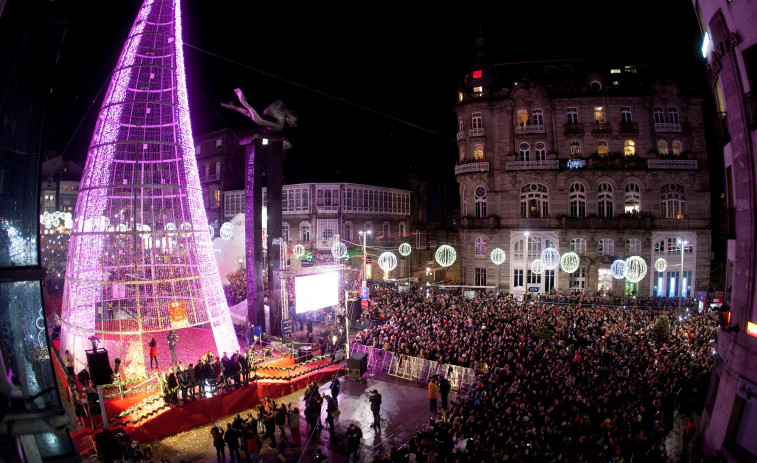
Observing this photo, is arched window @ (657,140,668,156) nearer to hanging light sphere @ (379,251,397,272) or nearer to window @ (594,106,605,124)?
window @ (594,106,605,124)

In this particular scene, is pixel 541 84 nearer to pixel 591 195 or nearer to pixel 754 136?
pixel 591 195

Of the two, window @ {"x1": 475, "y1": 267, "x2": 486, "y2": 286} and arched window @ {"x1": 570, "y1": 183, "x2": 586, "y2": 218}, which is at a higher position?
arched window @ {"x1": 570, "y1": 183, "x2": 586, "y2": 218}

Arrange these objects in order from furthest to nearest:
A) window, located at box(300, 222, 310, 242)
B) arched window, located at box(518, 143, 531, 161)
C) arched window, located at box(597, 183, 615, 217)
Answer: window, located at box(300, 222, 310, 242) → arched window, located at box(518, 143, 531, 161) → arched window, located at box(597, 183, 615, 217)

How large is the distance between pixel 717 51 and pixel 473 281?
2948cm

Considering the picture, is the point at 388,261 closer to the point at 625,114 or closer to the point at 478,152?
the point at 478,152

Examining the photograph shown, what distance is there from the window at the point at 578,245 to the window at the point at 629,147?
8.91 meters

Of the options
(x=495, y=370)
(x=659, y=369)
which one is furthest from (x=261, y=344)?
(x=659, y=369)

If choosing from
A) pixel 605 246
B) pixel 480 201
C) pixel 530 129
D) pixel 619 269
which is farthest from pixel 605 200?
pixel 619 269

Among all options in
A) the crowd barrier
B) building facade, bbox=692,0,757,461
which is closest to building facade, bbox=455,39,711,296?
the crowd barrier

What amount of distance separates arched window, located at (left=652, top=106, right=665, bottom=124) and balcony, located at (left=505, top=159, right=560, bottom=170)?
9.60m

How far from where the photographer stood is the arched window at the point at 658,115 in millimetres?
38000

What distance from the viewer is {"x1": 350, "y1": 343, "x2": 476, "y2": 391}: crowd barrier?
17.8 metres

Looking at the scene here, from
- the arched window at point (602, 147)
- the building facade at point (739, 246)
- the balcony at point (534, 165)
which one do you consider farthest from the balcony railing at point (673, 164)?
the building facade at point (739, 246)

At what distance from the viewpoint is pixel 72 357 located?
15.9m
